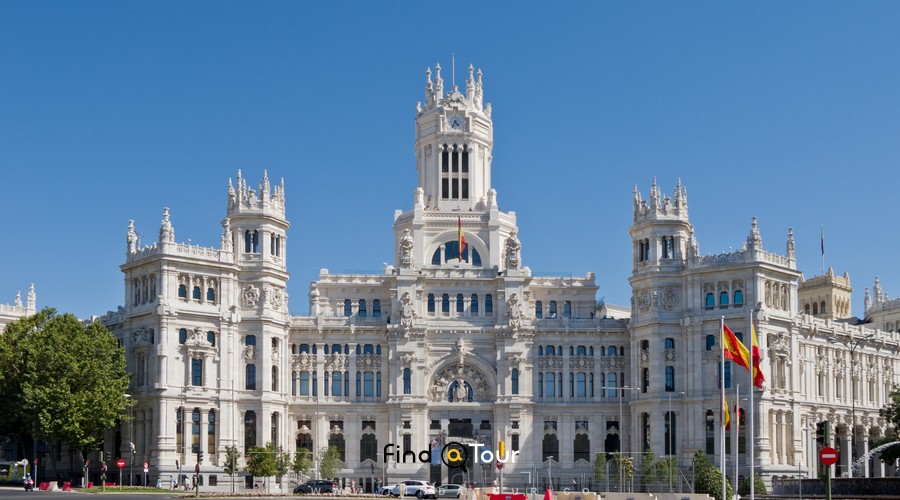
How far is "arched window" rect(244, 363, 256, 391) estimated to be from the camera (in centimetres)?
14025

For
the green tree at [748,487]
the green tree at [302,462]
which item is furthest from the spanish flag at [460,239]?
the green tree at [748,487]

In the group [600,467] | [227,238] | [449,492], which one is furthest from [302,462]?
[600,467]

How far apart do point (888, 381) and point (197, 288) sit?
3105 inches

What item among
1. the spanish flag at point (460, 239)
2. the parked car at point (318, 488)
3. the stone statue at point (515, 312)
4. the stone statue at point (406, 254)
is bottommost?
the parked car at point (318, 488)

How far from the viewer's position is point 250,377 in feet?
461

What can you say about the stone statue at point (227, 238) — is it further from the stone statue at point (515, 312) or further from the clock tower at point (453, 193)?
the stone statue at point (515, 312)

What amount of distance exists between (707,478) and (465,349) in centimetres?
3442

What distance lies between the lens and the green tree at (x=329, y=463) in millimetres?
141125

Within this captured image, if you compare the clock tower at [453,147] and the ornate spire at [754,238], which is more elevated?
the clock tower at [453,147]

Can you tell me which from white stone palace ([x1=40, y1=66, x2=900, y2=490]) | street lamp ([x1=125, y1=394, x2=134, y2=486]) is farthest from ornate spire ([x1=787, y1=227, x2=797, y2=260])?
street lamp ([x1=125, y1=394, x2=134, y2=486])

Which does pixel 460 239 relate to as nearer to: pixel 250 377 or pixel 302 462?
pixel 250 377

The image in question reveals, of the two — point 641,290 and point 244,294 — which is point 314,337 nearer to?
point 244,294

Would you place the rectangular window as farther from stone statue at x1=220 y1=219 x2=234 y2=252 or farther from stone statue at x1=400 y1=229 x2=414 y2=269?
stone statue at x1=400 y1=229 x2=414 y2=269

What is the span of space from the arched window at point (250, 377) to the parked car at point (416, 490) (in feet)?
63.5
